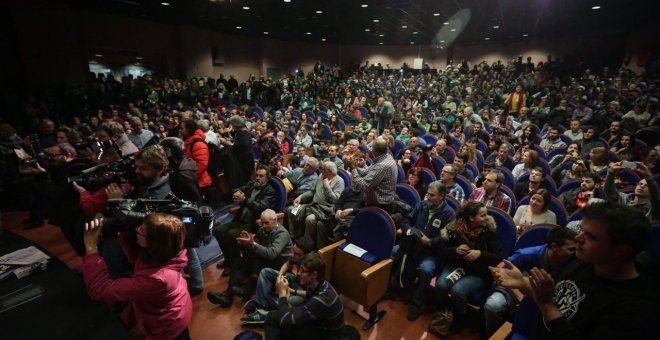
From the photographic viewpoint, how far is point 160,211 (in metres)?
1.89

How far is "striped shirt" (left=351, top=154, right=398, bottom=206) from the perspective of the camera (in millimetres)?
2982

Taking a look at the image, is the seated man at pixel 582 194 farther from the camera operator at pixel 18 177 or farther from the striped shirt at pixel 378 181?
the camera operator at pixel 18 177

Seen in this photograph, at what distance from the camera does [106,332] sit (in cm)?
157

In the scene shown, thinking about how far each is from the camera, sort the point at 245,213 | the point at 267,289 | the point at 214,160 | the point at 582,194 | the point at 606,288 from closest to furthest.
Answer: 1. the point at 606,288
2. the point at 267,289
3. the point at 582,194
4. the point at 245,213
5. the point at 214,160

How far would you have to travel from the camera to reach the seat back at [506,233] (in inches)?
106

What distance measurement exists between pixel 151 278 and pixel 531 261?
248cm

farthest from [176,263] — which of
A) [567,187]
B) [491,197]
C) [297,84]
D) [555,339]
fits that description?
[297,84]

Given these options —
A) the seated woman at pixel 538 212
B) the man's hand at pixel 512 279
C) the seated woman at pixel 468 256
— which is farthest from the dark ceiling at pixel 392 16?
the man's hand at pixel 512 279

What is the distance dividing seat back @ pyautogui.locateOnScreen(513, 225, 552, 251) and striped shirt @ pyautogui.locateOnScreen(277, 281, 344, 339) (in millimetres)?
1637

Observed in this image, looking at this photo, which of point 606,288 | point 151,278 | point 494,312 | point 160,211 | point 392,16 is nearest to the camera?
point 606,288

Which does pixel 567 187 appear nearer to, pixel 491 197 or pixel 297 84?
pixel 491 197

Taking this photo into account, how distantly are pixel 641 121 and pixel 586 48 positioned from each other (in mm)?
12213

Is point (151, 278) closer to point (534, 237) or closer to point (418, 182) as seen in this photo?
point (534, 237)

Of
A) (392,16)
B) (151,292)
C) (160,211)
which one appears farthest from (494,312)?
(392,16)
